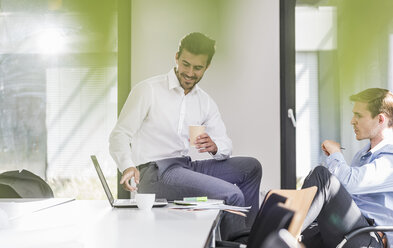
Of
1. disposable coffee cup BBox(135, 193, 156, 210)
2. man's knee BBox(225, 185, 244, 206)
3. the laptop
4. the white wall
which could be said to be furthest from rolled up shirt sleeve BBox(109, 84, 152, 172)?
disposable coffee cup BBox(135, 193, 156, 210)

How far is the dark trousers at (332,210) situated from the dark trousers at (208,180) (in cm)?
37

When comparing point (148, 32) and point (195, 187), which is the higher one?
point (148, 32)

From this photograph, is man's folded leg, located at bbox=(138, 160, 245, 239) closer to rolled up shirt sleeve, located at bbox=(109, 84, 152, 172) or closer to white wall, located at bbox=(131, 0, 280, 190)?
rolled up shirt sleeve, located at bbox=(109, 84, 152, 172)

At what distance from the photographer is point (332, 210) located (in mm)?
2672

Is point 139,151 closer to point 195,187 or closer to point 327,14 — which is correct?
point 195,187

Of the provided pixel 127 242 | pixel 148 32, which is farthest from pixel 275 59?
pixel 127 242

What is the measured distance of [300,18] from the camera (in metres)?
4.17

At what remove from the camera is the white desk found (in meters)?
1.20

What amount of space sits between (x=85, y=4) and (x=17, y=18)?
783 mm

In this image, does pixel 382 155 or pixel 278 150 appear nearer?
pixel 382 155

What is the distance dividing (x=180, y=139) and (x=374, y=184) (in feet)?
4.26

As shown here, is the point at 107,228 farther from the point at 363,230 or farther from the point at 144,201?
the point at 363,230

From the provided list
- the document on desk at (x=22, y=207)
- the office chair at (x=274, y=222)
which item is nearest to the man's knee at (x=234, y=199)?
the document on desk at (x=22, y=207)

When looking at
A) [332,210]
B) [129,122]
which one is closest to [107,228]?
[332,210]
